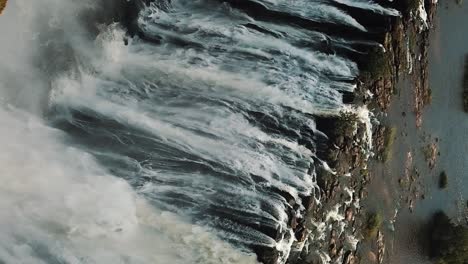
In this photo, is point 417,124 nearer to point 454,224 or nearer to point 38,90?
point 454,224

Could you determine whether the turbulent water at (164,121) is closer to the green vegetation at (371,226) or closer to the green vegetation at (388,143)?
the green vegetation at (388,143)

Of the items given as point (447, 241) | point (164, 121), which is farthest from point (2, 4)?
point (447, 241)

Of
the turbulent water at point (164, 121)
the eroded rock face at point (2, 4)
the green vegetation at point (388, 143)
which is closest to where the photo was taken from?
the eroded rock face at point (2, 4)

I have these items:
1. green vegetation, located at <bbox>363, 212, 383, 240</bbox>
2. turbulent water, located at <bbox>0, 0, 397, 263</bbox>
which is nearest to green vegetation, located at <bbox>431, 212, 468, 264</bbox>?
green vegetation, located at <bbox>363, 212, 383, 240</bbox>

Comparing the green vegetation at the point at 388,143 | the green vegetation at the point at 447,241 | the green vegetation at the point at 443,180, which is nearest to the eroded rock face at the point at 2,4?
the green vegetation at the point at 388,143

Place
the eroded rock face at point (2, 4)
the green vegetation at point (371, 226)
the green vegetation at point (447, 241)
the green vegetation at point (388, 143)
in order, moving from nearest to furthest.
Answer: the eroded rock face at point (2, 4), the green vegetation at point (371, 226), the green vegetation at point (388, 143), the green vegetation at point (447, 241)

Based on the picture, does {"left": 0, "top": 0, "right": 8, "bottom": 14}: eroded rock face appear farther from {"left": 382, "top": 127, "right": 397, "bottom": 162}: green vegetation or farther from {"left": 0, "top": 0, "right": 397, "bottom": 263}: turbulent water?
{"left": 382, "top": 127, "right": 397, "bottom": 162}: green vegetation

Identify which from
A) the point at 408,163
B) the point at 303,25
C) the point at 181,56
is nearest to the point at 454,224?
the point at 408,163

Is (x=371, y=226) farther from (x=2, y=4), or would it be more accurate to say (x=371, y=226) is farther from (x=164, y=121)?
(x=2, y=4)
